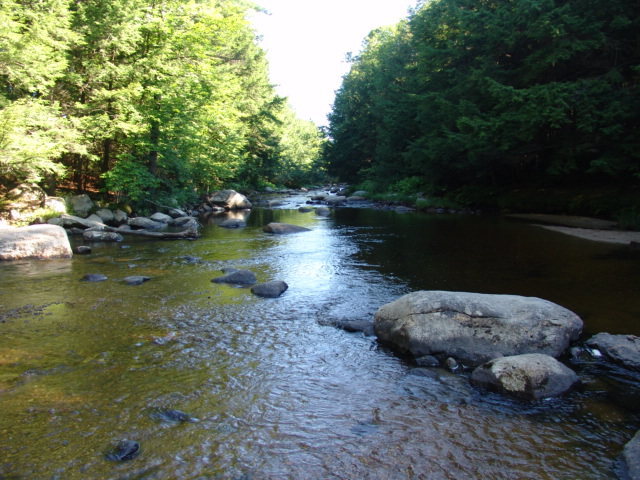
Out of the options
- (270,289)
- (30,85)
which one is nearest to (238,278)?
(270,289)

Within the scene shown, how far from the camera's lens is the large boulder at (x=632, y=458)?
345 cm

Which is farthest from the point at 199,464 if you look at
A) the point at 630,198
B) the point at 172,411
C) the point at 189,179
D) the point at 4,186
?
the point at 189,179

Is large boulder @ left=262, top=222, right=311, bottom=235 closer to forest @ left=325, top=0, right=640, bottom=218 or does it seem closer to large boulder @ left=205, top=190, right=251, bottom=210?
forest @ left=325, top=0, right=640, bottom=218

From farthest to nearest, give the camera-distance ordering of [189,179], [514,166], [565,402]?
[189,179]
[514,166]
[565,402]

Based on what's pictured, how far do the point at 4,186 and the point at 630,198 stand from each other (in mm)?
24056

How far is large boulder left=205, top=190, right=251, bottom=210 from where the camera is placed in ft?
97.0

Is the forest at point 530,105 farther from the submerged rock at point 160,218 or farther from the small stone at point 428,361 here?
the submerged rock at point 160,218

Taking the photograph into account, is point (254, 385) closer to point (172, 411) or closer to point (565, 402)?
point (172, 411)

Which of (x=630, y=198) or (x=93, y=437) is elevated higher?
(x=630, y=198)

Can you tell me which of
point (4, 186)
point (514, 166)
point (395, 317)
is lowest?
point (395, 317)

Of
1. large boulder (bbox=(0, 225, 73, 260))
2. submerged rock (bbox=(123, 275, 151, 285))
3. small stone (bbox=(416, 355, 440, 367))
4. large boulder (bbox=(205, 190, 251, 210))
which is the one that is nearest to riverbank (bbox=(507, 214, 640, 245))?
small stone (bbox=(416, 355, 440, 367))

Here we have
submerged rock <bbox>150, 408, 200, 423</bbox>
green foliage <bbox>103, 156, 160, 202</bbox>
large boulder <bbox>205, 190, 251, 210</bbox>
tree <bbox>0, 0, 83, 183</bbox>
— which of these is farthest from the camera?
large boulder <bbox>205, 190, 251, 210</bbox>

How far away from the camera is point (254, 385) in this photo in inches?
199

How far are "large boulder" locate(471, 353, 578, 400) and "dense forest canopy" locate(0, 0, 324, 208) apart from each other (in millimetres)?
14565
